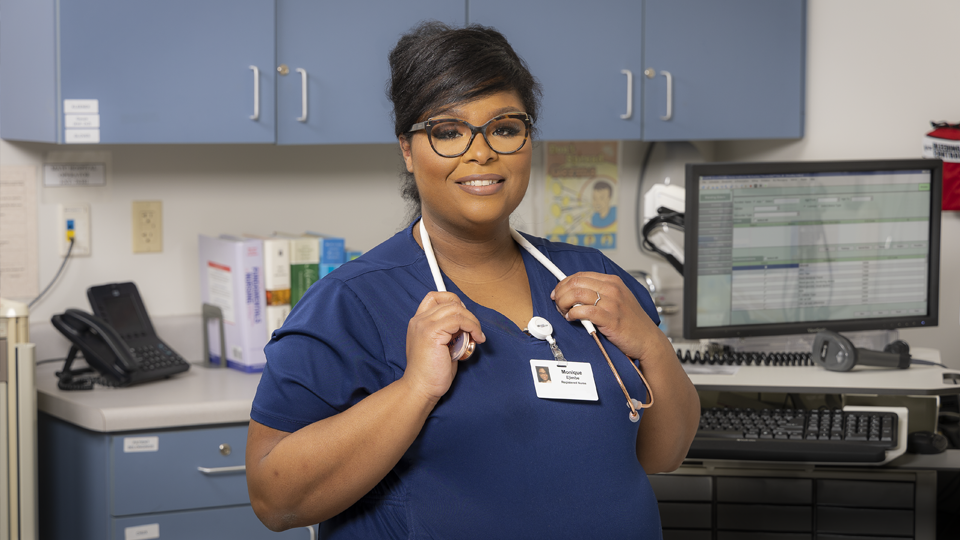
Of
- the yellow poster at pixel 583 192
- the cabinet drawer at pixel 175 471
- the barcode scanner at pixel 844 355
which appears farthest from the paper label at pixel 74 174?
the barcode scanner at pixel 844 355

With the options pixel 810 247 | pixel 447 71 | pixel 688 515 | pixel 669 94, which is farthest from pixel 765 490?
pixel 447 71

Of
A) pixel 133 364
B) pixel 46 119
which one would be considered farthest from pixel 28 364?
pixel 46 119

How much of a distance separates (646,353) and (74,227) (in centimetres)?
170

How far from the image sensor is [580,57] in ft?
7.87

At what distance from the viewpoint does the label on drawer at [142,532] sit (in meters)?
1.84

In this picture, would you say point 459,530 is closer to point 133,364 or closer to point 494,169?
point 494,169

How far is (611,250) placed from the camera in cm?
287

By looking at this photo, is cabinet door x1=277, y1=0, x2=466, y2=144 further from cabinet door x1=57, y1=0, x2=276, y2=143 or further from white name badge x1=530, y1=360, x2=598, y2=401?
white name badge x1=530, y1=360, x2=598, y2=401

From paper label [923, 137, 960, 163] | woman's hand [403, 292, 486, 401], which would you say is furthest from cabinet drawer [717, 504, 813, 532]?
woman's hand [403, 292, 486, 401]

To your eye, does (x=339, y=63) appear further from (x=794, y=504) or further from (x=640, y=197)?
(x=794, y=504)

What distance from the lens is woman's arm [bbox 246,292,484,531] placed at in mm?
930

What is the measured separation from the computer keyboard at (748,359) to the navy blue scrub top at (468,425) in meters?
0.96

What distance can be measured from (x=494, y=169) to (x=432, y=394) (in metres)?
0.29

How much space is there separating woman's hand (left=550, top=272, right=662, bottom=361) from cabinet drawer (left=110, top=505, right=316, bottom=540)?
1.11 meters
